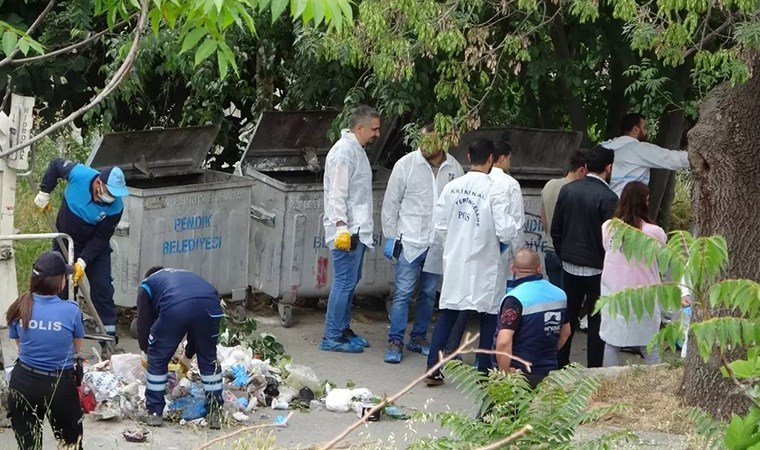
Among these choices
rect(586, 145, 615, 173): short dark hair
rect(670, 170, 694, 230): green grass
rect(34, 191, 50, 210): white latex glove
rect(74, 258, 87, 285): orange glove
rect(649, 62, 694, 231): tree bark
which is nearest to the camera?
rect(74, 258, 87, 285): orange glove

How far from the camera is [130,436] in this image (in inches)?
311

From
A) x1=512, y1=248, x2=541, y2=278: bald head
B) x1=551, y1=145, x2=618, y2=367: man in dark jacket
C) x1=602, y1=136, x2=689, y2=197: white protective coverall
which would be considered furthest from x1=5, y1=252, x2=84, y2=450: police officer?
x1=602, y1=136, x2=689, y2=197: white protective coverall

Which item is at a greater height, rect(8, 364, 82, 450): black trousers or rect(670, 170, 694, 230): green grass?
rect(670, 170, 694, 230): green grass

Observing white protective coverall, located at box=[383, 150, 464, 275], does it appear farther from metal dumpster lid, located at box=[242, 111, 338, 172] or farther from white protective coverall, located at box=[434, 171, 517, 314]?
metal dumpster lid, located at box=[242, 111, 338, 172]

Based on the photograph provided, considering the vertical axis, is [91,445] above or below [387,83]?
below

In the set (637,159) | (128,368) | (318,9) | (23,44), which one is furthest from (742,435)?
(637,159)

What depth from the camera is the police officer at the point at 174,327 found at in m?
7.98

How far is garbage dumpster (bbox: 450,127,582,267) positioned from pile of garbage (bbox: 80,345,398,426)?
3236mm

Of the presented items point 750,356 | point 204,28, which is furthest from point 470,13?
point 204,28

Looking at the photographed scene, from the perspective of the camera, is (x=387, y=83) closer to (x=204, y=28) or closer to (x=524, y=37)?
(x=524, y=37)

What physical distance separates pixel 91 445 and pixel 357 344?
10.4 feet

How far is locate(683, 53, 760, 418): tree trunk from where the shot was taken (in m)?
8.05

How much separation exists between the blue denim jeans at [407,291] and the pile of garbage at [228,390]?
115 centimetres

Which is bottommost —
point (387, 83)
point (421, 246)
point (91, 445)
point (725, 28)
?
point (91, 445)
